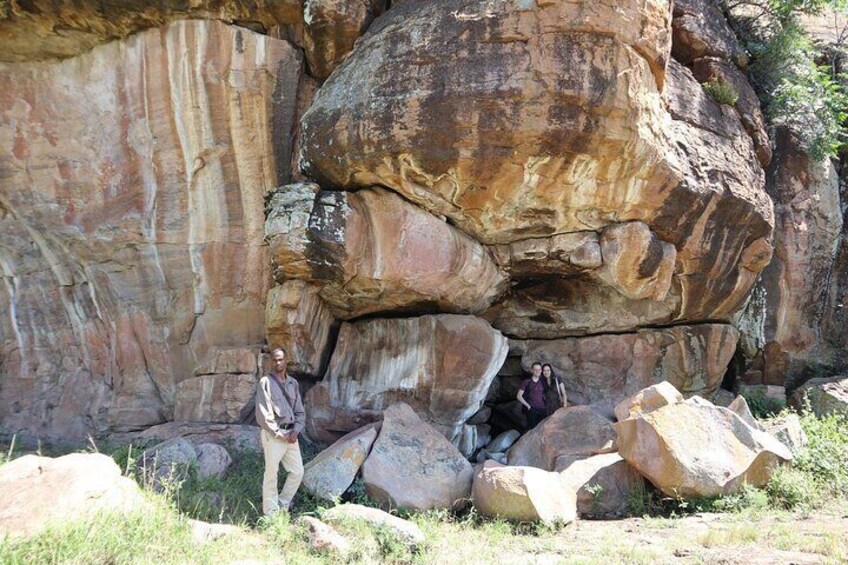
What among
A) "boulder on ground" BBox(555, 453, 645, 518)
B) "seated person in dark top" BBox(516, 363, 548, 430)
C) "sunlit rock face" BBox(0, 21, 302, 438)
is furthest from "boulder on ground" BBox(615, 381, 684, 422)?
"sunlit rock face" BBox(0, 21, 302, 438)

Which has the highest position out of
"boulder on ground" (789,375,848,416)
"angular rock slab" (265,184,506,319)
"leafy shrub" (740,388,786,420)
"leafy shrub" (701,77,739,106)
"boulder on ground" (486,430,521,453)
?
"leafy shrub" (701,77,739,106)

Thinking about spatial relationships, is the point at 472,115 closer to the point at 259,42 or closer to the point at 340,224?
the point at 340,224

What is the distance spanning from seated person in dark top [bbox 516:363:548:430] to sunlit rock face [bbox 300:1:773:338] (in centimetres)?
131

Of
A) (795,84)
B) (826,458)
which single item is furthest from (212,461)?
(795,84)

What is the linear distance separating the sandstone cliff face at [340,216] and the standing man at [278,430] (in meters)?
2.13

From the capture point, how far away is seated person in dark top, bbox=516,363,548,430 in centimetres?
852

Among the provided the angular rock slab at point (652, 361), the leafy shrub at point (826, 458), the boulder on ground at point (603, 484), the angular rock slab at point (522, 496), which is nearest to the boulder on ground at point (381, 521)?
the angular rock slab at point (522, 496)

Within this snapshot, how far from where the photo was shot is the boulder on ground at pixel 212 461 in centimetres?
651

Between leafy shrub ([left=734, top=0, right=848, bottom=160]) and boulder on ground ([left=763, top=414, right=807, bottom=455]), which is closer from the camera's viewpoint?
boulder on ground ([left=763, top=414, right=807, bottom=455])

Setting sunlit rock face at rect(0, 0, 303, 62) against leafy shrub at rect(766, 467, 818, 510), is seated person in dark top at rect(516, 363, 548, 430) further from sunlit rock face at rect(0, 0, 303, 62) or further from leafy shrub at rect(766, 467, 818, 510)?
sunlit rock face at rect(0, 0, 303, 62)

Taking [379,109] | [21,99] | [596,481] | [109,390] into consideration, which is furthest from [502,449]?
[21,99]

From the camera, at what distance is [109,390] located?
28.4ft

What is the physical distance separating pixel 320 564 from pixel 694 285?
621 cm

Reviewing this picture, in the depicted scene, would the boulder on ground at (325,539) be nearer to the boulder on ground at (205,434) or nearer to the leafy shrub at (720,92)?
the boulder on ground at (205,434)
